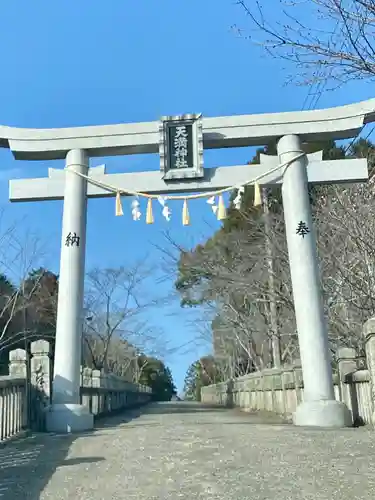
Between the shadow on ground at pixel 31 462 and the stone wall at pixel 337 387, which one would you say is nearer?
the shadow on ground at pixel 31 462

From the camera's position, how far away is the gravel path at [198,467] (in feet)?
14.5

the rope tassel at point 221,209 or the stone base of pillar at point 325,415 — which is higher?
the rope tassel at point 221,209

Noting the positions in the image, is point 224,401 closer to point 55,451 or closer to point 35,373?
point 35,373

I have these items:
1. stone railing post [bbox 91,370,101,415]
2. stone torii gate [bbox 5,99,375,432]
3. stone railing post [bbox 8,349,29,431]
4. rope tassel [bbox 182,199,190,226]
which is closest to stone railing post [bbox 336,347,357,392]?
stone torii gate [bbox 5,99,375,432]

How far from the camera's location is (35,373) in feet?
34.2

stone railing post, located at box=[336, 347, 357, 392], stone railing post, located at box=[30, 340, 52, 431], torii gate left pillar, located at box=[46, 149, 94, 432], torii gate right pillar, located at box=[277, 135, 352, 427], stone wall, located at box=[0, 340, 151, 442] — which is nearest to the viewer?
stone wall, located at box=[0, 340, 151, 442]

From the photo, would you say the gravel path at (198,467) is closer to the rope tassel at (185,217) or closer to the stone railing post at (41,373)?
the stone railing post at (41,373)

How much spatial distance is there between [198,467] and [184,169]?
21.9 feet

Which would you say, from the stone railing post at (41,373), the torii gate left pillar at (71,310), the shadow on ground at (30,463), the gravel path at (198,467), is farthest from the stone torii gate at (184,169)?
the gravel path at (198,467)

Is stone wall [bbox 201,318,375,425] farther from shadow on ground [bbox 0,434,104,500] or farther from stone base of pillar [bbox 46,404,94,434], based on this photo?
stone base of pillar [bbox 46,404,94,434]

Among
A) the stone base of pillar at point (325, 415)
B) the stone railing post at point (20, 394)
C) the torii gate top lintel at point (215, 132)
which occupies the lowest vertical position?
the stone base of pillar at point (325, 415)

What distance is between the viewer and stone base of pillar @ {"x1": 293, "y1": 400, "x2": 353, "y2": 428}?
9211 mm

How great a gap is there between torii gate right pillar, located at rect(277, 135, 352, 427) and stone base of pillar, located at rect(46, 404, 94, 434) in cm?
350

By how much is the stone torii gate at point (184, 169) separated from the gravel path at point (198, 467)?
3.28 metres
